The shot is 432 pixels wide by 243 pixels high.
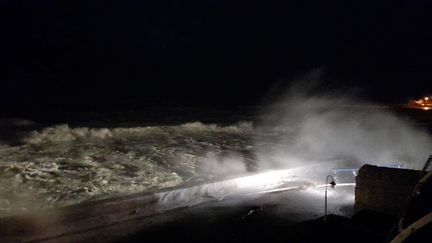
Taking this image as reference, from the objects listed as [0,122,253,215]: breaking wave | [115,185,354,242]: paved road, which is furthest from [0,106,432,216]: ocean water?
[115,185,354,242]: paved road

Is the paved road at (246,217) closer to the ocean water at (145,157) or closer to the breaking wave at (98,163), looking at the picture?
the ocean water at (145,157)

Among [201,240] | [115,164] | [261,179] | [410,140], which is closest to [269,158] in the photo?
[261,179]

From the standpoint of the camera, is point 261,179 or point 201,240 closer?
point 201,240

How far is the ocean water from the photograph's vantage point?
11094 mm

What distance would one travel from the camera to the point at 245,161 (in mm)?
15383

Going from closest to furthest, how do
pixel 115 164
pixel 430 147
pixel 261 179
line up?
pixel 261 179, pixel 115 164, pixel 430 147

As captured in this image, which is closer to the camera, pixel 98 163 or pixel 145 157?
pixel 98 163

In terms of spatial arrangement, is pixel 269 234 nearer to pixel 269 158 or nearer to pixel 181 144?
pixel 269 158

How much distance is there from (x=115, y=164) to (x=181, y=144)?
5211 millimetres

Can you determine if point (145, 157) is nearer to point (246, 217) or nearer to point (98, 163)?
point (98, 163)

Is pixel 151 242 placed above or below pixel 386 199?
below

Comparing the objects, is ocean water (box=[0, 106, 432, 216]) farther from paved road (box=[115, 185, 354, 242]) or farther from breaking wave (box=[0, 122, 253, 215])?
paved road (box=[115, 185, 354, 242])

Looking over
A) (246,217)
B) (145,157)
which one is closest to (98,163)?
(145,157)

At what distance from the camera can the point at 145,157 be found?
15.4 meters
